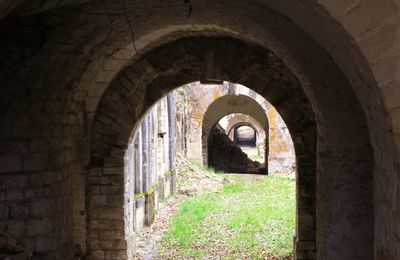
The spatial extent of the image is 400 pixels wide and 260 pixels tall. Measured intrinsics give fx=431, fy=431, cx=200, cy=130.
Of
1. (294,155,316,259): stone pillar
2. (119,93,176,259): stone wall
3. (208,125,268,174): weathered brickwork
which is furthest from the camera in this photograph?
(208,125,268,174): weathered brickwork

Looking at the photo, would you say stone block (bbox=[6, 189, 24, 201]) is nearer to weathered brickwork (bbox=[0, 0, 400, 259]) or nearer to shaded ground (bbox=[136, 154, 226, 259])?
weathered brickwork (bbox=[0, 0, 400, 259])

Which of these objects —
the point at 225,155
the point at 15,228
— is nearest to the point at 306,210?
the point at 15,228

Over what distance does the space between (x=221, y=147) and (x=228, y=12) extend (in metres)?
18.8

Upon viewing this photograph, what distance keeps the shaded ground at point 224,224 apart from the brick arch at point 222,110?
5.11m

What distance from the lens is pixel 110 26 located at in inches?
169

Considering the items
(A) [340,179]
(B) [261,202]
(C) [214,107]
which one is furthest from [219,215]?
(C) [214,107]

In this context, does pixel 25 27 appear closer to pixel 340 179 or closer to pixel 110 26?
pixel 110 26

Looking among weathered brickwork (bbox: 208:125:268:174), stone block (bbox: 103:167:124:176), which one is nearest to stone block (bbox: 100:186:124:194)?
stone block (bbox: 103:167:124:176)

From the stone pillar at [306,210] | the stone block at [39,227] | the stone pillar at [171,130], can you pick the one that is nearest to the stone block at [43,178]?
the stone block at [39,227]

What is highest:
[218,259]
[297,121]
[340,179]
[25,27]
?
[25,27]

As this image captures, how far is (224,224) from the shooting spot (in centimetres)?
982

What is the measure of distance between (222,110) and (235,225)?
38.0 ft

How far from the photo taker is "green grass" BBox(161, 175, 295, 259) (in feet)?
26.3

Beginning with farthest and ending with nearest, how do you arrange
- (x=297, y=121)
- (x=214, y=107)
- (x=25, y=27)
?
1. (x=214, y=107)
2. (x=297, y=121)
3. (x=25, y=27)
